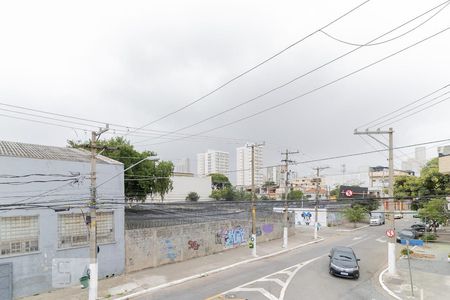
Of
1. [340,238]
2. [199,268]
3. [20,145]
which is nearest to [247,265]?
[199,268]

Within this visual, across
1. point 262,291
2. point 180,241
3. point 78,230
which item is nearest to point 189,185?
point 180,241

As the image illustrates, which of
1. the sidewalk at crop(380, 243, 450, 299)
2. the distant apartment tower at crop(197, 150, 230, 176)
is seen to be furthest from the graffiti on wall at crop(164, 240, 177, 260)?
the distant apartment tower at crop(197, 150, 230, 176)

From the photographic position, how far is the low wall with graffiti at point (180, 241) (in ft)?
81.0

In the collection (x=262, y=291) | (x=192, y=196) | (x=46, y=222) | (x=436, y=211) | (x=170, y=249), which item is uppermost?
(x=46, y=222)

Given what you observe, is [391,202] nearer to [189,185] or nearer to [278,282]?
[278,282]

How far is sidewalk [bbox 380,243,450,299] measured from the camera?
774 inches

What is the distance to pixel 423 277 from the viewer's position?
925 inches

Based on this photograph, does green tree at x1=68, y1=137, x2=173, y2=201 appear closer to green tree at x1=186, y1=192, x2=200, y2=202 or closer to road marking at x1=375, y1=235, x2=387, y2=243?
road marking at x1=375, y1=235, x2=387, y2=243

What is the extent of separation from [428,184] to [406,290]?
2540cm

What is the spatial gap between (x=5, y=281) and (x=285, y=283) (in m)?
15.4

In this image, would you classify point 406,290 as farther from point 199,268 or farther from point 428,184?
point 428,184

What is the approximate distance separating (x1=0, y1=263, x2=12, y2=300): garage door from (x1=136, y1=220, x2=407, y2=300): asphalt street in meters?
6.64

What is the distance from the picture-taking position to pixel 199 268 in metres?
25.6

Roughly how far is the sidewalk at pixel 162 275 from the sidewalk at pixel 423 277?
35.7 feet
